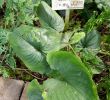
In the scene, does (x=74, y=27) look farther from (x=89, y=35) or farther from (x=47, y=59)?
(x=47, y=59)

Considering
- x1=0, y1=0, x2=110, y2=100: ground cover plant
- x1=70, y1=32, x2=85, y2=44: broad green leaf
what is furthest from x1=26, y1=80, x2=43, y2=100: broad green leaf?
x1=70, y1=32, x2=85, y2=44: broad green leaf

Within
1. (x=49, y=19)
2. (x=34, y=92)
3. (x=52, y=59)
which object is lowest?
(x=34, y=92)

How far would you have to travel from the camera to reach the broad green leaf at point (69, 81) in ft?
4.55

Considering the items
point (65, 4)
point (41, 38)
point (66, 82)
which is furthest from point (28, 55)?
point (65, 4)

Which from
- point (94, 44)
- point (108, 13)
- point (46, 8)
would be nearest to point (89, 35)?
point (94, 44)

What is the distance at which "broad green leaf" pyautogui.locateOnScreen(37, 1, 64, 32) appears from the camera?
66.5 inches

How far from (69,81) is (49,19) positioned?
0.40 meters

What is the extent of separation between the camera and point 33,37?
1551 millimetres

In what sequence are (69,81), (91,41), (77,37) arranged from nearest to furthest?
(69,81) → (77,37) → (91,41)

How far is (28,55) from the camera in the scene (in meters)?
1.54

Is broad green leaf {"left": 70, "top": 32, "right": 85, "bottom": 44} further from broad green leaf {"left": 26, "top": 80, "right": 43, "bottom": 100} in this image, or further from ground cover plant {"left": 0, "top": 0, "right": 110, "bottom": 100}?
broad green leaf {"left": 26, "top": 80, "right": 43, "bottom": 100}

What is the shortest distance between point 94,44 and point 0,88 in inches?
21.7

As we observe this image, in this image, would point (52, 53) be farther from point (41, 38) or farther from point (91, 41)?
point (91, 41)

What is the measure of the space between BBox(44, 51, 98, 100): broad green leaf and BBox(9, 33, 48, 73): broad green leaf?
83 millimetres
